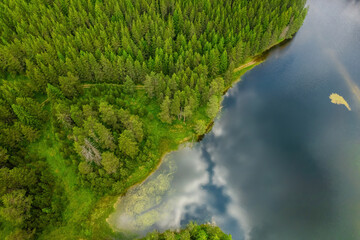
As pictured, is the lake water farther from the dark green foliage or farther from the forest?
the dark green foliage

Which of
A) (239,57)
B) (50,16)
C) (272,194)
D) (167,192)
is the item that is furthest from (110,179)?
(50,16)

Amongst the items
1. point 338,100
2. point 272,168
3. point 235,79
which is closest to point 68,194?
point 272,168

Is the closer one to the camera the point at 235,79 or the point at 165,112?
the point at 165,112

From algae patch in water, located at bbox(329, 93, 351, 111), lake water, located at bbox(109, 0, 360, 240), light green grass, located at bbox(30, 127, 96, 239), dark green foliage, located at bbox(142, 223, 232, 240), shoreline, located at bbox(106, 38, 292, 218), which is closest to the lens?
dark green foliage, located at bbox(142, 223, 232, 240)

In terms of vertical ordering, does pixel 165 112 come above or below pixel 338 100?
above

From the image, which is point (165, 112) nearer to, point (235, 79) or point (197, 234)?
point (197, 234)

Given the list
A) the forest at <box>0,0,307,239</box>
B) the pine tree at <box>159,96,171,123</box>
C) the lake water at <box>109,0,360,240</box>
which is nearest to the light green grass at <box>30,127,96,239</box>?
the forest at <box>0,0,307,239</box>

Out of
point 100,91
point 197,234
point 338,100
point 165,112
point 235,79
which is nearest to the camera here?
point 197,234
